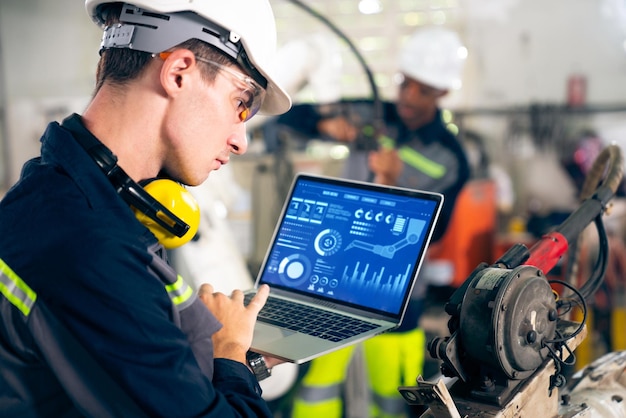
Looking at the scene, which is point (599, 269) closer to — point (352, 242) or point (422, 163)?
point (352, 242)

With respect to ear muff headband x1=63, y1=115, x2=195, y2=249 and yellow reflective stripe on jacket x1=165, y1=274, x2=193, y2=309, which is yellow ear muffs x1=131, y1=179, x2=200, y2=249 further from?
yellow reflective stripe on jacket x1=165, y1=274, x2=193, y2=309

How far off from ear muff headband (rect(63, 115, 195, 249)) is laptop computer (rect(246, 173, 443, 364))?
0.30 m

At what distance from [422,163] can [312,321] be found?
6.32 feet

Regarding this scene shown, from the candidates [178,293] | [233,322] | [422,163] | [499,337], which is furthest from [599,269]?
[422,163]

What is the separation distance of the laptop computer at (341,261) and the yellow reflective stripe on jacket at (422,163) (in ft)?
5.42

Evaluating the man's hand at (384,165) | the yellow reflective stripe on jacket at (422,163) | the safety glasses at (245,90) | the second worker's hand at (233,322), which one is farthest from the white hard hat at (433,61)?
the second worker's hand at (233,322)

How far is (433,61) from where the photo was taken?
3477 millimetres

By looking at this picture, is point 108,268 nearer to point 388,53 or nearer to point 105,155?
point 105,155

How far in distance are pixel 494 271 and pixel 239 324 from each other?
427 millimetres

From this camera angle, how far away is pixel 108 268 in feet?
2.77

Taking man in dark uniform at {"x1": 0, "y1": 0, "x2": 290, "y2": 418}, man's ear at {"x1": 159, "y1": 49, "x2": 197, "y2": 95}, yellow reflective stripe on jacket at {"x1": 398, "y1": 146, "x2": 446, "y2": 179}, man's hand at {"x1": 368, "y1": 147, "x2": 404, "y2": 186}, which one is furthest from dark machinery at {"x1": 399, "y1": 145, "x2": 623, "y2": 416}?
yellow reflective stripe on jacket at {"x1": 398, "y1": 146, "x2": 446, "y2": 179}

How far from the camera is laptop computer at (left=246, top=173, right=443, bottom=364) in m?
1.33

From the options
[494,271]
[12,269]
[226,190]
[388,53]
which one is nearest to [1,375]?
[12,269]

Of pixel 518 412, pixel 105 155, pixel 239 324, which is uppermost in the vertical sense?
pixel 105 155
